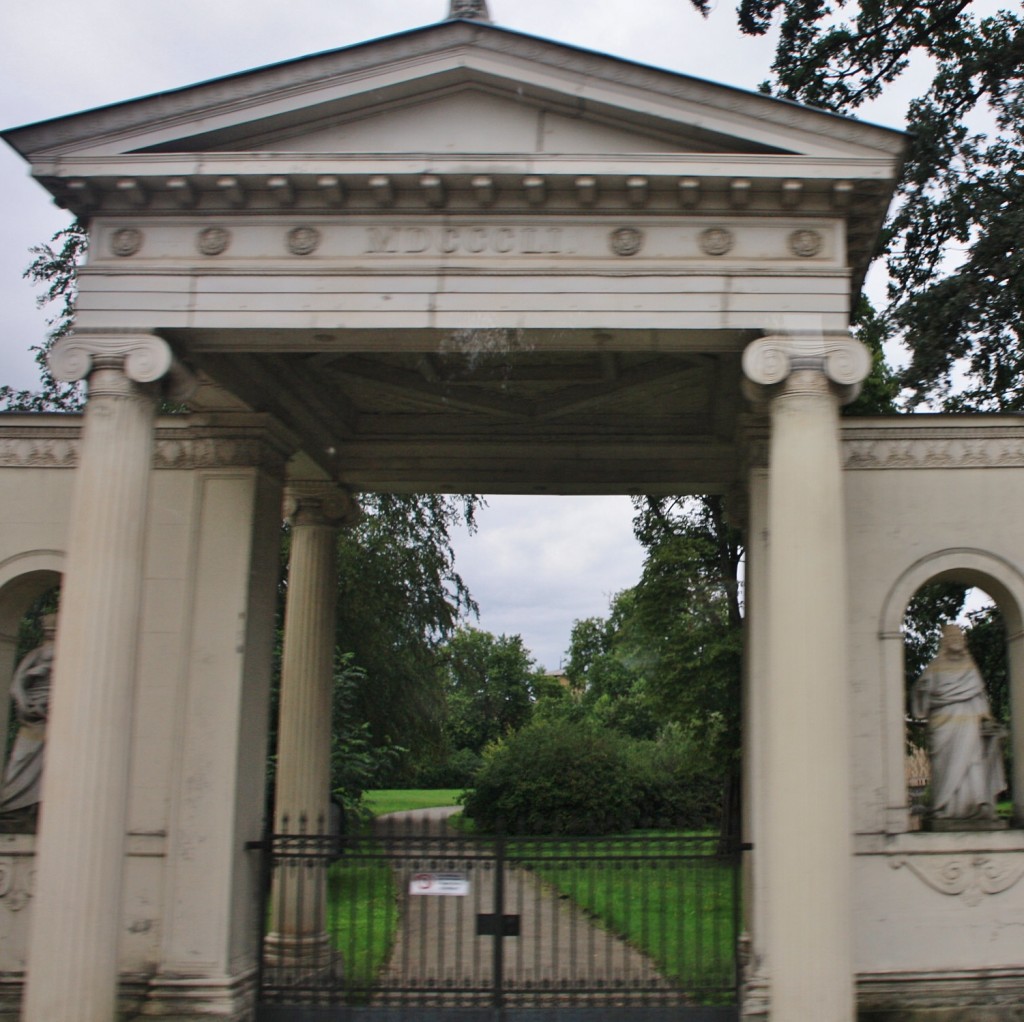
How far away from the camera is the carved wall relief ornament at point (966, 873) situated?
11688 mm

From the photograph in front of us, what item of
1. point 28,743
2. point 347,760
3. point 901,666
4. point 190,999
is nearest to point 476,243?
point 901,666

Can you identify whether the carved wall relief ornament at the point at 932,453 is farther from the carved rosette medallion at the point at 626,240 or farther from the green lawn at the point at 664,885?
the green lawn at the point at 664,885

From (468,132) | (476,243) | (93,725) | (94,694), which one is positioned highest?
(468,132)

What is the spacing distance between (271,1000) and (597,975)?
435cm

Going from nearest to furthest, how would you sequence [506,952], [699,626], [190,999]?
[190,999], [506,952], [699,626]

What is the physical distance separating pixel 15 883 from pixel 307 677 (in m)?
4.42

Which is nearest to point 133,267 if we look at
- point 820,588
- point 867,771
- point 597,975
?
point 820,588

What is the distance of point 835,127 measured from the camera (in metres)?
10.3

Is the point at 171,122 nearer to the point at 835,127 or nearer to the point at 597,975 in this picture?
the point at 835,127

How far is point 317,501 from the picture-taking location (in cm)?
1570

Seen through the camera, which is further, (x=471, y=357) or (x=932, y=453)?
(x=471, y=357)

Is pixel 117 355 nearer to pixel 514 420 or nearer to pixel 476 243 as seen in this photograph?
pixel 476 243

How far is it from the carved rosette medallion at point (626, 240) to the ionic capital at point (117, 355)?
4080 mm

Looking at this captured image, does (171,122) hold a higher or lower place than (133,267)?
higher
